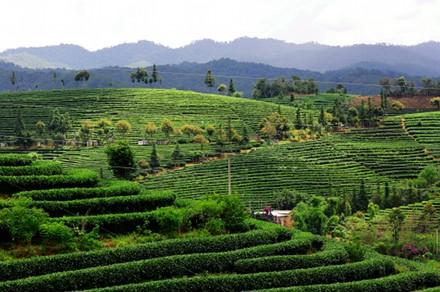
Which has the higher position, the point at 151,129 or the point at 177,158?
the point at 151,129

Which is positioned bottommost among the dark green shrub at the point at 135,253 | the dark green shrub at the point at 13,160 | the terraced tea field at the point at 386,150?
the terraced tea field at the point at 386,150

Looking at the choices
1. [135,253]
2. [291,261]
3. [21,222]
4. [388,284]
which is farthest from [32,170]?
[388,284]

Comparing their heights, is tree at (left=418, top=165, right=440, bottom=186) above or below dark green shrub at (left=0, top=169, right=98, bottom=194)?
below

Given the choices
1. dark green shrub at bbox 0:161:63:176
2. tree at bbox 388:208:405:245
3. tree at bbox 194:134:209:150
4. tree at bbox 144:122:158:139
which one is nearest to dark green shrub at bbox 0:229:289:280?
dark green shrub at bbox 0:161:63:176

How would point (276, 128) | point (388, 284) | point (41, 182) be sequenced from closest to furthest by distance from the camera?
1. point (388, 284)
2. point (41, 182)
3. point (276, 128)

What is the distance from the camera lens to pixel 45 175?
33.7 m

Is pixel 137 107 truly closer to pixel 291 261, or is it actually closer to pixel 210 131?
Answer: pixel 210 131

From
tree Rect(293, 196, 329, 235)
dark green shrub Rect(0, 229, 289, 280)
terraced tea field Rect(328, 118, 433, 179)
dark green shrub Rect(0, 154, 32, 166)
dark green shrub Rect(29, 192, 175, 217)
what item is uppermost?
dark green shrub Rect(0, 154, 32, 166)

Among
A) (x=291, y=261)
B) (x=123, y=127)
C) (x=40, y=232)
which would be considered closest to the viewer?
(x=40, y=232)

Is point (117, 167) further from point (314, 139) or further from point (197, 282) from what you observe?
point (314, 139)

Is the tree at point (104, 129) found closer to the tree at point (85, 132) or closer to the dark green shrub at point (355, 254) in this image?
the tree at point (85, 132)

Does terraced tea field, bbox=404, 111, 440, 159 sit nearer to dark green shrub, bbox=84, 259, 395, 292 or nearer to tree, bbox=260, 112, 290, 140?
tree, bbox=260, 112, 290, 140

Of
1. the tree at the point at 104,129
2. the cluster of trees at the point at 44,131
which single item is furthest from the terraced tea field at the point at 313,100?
the cluster of trees at the point at 44,131

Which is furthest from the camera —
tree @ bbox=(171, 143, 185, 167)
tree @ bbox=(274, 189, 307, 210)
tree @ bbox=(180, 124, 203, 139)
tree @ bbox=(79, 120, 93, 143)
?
tree @ bbox=(180, 124, 203, 139)
